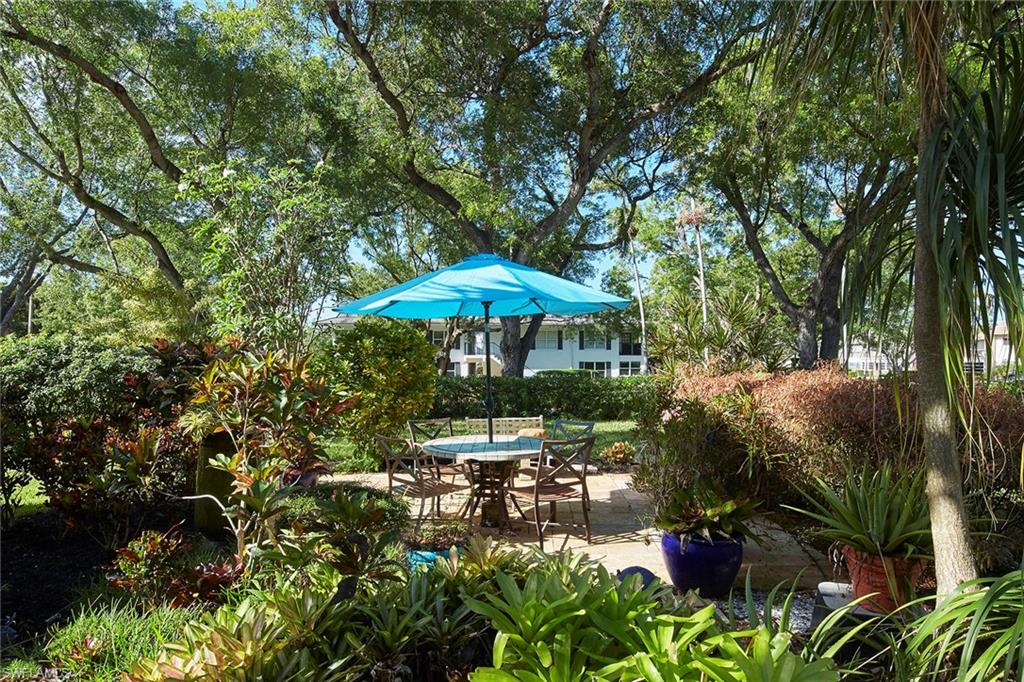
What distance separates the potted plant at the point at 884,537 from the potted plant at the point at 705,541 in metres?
0.68

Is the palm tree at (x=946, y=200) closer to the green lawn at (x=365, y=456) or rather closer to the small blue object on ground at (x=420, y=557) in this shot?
the small blue object on ground at (x=420, y=557)

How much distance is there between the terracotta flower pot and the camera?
3195 mm

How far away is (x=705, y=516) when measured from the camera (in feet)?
13.4

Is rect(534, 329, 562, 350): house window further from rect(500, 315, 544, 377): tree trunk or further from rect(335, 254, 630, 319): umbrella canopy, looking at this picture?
rect(335, 254, 630, 319): umbrella canopy

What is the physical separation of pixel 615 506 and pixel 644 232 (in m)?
18.8

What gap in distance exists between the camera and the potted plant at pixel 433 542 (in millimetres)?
3990

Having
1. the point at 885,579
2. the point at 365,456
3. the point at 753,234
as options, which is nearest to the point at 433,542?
the point at 885,579

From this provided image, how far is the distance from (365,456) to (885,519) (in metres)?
7.39

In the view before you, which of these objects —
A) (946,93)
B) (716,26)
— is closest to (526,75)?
(716,26)

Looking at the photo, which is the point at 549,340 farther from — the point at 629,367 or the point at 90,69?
the point at 90,69

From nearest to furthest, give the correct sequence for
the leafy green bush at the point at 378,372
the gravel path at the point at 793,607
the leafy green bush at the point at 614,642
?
the leafy green bush at the point at 614,642
the gravel path at the point at 793,607
the leafy green bush at the point at 378,372

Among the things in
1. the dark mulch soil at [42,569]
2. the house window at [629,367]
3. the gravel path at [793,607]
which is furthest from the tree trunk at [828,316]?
the house window at [629,367]

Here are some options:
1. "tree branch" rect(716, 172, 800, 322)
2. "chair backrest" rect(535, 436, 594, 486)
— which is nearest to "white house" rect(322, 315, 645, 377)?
"tree branch" rect(716, 172, 800, 322)

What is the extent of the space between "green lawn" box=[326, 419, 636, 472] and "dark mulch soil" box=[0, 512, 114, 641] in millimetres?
2451
